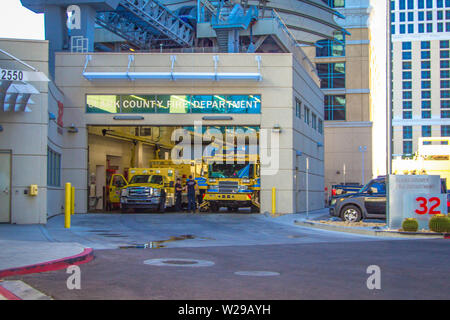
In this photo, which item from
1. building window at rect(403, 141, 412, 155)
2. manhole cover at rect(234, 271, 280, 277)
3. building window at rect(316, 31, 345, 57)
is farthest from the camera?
building window at rect(403, 141, 412, 155)

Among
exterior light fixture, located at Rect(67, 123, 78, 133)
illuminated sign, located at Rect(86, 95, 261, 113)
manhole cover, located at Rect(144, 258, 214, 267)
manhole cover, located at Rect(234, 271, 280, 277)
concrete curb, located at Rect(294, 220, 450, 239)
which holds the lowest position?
concrete curb, located at Rect(294, 220, 450, 239)

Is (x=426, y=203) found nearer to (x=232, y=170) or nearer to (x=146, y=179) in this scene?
(x=232, y=170)

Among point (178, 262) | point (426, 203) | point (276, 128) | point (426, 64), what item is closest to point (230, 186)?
point (276, 128)

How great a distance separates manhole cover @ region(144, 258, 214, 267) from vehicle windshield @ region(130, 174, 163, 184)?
19.0 m

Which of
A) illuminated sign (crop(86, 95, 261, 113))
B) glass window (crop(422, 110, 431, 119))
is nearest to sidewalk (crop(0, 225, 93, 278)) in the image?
illuminated sign (crop(86, 95, 261, 113))

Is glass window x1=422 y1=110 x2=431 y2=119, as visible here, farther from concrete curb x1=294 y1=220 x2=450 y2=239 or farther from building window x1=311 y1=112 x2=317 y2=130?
concrete curb x1=294 y1=220 x2=450 y2=239

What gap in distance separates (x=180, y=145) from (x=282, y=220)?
16.9 m

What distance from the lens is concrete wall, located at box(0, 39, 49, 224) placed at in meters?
20.6

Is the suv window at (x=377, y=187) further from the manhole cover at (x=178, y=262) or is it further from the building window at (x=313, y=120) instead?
the building window at (x=313, y=120)

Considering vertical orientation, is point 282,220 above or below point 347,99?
below

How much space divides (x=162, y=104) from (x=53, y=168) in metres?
6.48

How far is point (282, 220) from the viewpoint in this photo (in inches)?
1031
